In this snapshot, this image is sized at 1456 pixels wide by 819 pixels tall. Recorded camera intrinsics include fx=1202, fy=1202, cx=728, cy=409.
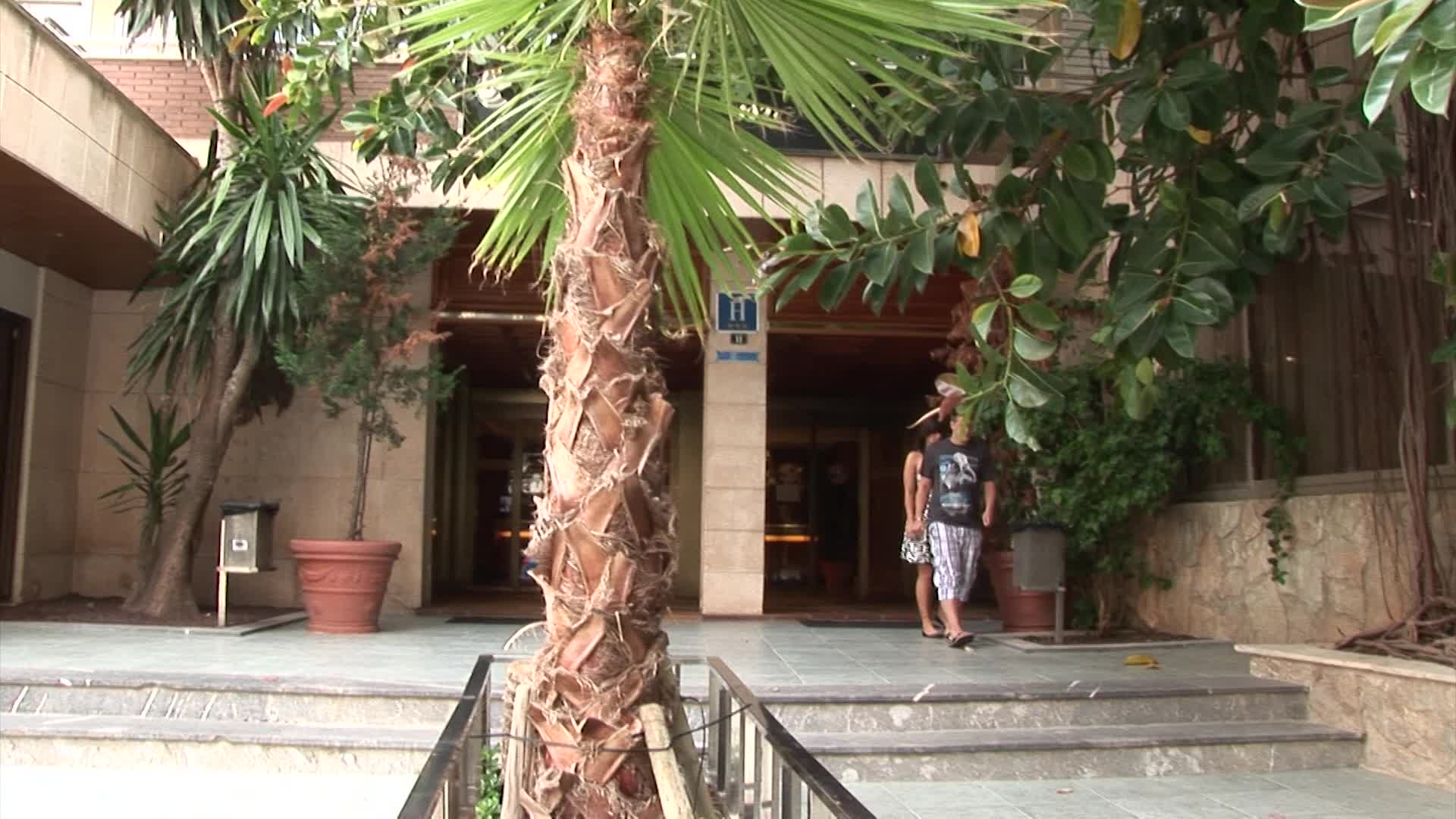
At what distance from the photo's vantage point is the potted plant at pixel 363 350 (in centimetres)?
828

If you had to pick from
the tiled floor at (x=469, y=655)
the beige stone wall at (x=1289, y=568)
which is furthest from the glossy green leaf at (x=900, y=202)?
the beige stone wall at (x=1289, y=568)

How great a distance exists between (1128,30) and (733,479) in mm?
6180

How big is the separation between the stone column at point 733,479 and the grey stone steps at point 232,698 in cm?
456

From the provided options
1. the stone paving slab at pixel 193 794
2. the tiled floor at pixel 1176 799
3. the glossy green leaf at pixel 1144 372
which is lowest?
the stone paving slab at pixel 193 794

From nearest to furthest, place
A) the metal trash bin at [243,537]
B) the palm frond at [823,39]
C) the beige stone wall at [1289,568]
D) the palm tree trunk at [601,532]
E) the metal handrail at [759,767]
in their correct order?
the metal handrail at [759,767] → the palm tree trunk at [601,532] → the palm frond at [823,39] → the beige stone wall at [1289,568] → the metal trash bin at [243,537]

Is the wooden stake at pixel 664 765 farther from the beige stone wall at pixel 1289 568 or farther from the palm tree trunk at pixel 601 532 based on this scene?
the beige stone wall at pixel 1289 568

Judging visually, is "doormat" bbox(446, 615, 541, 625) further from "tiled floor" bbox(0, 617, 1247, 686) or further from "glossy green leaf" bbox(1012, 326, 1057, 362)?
"glossy green leaf" bbox(1012, 326, 1057, 362)

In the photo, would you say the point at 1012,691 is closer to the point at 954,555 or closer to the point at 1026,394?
the point at 954,555

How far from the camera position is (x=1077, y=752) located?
5.34m

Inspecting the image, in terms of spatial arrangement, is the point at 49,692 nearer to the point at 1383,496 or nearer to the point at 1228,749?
the point at 1228,749

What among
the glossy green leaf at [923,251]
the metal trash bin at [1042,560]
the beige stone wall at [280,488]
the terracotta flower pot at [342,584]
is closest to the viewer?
the glossy green leaf at [923,251]

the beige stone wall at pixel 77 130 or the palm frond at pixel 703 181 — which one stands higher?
the beige stone wall at pixel 77 130

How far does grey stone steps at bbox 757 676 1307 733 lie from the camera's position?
5.62m

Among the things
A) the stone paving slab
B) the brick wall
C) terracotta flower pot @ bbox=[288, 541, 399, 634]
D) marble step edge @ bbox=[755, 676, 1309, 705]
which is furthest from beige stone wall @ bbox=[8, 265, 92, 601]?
marble step edge @ bbox=[755, 676, 1309, 705]
